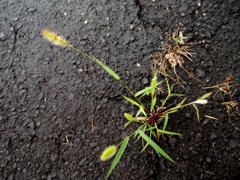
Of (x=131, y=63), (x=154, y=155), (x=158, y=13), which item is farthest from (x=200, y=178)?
(x=158, y=13)

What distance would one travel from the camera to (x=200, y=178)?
1155mm

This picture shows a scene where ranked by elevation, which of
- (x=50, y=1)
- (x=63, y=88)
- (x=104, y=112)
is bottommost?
(x=104, y=112)

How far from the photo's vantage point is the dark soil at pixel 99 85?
3.98ft

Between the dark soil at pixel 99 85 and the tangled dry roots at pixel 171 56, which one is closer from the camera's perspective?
the dark soil at pixel 99 85

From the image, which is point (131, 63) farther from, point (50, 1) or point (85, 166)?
point (50, 1)

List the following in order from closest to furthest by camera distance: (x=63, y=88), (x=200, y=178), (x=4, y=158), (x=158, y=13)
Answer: (x=200, y=178)
(x=4, y=158)
(x=63, y=88)
(x=158, y=13)

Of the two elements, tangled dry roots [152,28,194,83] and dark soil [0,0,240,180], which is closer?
dark soil [0,0,240,180]

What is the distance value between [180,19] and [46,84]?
1.10m

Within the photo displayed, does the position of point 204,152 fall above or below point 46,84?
below

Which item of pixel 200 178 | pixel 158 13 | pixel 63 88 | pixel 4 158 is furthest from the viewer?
pixel 158 13

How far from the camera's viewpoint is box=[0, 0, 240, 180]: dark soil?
1212 mm

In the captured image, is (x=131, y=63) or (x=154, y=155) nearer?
(x=154, y=155)

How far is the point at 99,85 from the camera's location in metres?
1.38

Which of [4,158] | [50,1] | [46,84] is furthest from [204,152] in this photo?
[50,1]
